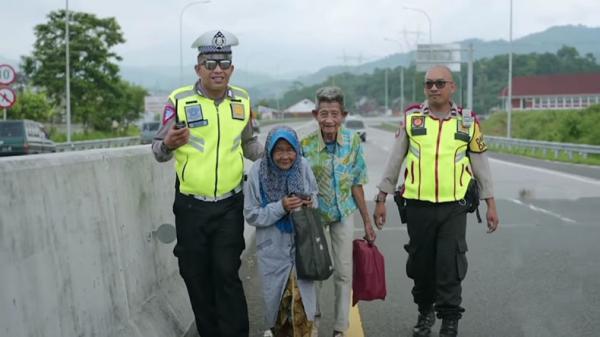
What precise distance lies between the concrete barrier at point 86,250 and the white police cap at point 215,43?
2.88ft

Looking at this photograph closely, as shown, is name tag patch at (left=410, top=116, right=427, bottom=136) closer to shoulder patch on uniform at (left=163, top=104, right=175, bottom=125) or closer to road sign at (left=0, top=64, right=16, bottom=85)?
shoulder patch on uniform at (left=163, top=104, right=175, bottom=125)

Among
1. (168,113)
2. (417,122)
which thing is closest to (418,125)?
(417,122)

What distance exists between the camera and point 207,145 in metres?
4.64

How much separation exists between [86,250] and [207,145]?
0.96 m

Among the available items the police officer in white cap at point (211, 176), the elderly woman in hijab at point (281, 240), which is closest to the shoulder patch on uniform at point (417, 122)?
the elderly woman in hijab at point (281, 240)

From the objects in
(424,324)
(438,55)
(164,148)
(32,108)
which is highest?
(438,55)

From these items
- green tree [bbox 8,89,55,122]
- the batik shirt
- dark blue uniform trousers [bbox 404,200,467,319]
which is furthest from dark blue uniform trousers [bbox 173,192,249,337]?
green tree [bbox 8,89,55,122]

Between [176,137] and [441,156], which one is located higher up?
[176,137]

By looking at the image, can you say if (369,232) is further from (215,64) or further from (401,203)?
(215,64)

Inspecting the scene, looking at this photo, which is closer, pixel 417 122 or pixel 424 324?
pixel 417 122

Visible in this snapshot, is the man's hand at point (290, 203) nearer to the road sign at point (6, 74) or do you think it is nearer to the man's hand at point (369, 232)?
the man's hand at point (369, 232)

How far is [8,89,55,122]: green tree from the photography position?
152 feet

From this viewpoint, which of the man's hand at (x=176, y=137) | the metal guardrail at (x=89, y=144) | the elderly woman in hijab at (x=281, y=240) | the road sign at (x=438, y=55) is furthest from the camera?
the road sign at (x=438, y=55)

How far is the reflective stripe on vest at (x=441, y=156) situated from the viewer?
5508mm
